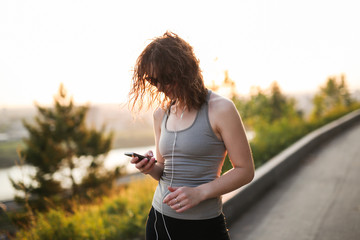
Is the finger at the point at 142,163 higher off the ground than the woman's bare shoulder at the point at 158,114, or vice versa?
the woman's bare shoulder at the point at 158,114

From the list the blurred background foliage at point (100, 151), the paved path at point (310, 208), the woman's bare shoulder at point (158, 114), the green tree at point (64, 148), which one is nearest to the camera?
the woman's bare shoulder at point (158, 114)

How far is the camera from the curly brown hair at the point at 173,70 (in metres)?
1.17

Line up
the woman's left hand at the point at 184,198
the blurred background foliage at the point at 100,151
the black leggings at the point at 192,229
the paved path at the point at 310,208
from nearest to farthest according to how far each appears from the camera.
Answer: the woman's left hand at the point at 184,198 < the black leggings at the point at 192,229 < the paved path at the point at 310,208 < the blurred background foliage at the point at 100,151

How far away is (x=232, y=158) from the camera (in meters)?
1.20

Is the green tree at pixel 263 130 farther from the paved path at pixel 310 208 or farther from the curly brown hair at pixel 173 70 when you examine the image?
the curly brown hair at pixel 173 70

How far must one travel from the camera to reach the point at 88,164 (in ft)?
97.7

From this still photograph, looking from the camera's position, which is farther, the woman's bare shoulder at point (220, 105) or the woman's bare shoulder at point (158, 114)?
the woman's bare shoulder at point (158, 114)

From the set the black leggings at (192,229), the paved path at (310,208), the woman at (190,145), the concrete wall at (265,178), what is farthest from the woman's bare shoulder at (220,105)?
the paved path at (310,208)

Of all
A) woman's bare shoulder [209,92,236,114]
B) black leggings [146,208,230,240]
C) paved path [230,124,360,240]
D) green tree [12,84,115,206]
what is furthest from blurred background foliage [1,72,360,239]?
woman's bare shoulder [209,92,236,114]

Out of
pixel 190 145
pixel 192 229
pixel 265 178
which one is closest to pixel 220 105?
pixel 190 145

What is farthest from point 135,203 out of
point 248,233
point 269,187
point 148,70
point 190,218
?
point 148,70

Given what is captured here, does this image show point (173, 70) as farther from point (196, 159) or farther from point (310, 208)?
point (310, 208)

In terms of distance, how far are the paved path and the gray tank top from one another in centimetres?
218

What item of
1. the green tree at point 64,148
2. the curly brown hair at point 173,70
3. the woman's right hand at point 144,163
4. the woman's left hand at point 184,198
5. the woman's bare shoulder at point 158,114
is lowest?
the green tree at point 64,148
